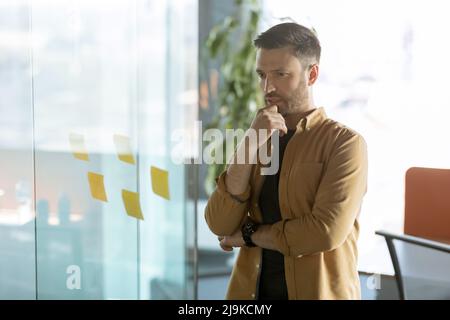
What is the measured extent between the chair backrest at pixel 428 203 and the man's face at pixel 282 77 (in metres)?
1.16

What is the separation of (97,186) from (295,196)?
141cm

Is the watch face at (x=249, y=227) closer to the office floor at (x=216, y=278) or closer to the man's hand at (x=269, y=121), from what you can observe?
the man's hand at (x=269, y=121)

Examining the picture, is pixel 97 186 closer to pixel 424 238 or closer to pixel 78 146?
pixel 78 146

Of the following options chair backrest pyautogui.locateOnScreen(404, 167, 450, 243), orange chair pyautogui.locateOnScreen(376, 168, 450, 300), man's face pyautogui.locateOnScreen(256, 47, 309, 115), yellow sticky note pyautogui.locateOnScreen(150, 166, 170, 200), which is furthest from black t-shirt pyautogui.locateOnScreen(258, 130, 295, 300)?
yellow sticky note pyautogui.locateOnScreen(150, 166, 170, 200)

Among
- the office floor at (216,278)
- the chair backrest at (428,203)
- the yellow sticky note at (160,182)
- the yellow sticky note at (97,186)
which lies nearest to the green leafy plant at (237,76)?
the office floor at (216,278)

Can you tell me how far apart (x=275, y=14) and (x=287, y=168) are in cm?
267

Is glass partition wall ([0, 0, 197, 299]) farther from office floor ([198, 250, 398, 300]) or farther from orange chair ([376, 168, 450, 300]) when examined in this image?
orange chair ([376, 168, 450, 300])

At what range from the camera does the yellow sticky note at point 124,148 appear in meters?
2.60

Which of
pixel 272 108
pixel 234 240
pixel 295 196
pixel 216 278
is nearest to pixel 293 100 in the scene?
pixel 272 108

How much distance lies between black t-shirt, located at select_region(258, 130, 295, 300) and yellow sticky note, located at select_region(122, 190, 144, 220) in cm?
137

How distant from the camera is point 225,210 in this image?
4.33 feet
